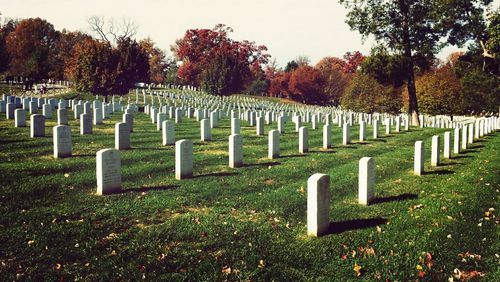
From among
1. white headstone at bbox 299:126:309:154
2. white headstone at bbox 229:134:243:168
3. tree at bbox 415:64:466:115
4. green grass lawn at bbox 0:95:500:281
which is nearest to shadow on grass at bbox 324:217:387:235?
green grass lawn at bbox 0:95:500:281

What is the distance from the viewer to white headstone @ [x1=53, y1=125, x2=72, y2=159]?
41.3 ft

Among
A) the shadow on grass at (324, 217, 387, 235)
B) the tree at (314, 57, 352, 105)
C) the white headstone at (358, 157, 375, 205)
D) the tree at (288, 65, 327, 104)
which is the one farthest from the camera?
the tree at (314, 57, 352, 105)

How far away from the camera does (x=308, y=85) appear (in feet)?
277

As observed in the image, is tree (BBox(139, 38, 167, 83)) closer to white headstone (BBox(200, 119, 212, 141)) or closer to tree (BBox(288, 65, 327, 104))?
tree (BBox(288, 65, 327, 104))

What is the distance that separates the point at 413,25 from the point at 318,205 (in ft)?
108

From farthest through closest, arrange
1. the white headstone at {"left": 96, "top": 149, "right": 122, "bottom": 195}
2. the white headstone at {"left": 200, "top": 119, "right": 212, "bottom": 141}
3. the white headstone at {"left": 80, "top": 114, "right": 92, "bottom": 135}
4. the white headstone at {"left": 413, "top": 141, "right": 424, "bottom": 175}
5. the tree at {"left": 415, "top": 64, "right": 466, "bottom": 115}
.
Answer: the tree at {"left": 415, "top": 64, "right": 466, "bottom": 115} < the white headstone at {"left": 200, "top": 119, "right": 212, "bottom": 141} < the white headstone at {"left": 80, "top": 114, "right": 92, "bottom": 135} < the white headstone at {"left": 413, "top": 141, "right": 424, "bottom": 175} < the white headstone at {"left": 96, "top": 149, "right": 122, "bottom": 195}

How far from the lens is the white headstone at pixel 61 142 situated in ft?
41.3

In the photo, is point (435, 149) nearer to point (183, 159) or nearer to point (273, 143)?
point (273, 143)

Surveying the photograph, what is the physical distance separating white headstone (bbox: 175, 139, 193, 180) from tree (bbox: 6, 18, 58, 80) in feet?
167

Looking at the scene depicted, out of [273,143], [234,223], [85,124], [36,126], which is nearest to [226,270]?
[234,223]

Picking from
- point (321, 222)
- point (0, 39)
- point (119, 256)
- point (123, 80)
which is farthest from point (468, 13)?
point (0, 39)

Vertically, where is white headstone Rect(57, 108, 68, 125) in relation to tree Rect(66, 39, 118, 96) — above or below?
below

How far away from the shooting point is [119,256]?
19.7ft

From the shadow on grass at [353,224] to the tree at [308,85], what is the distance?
256 feet
